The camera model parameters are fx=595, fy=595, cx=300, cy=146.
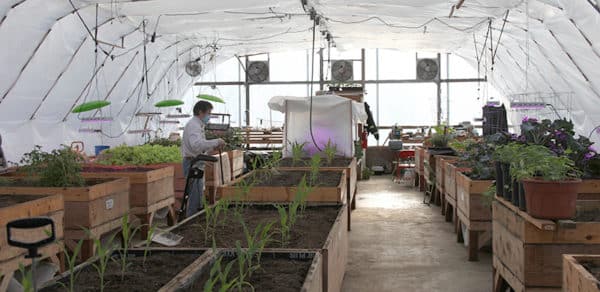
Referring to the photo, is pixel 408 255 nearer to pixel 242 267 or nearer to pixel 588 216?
pixel 588 216

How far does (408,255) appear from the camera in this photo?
576 cm

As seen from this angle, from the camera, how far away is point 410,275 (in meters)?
5.01

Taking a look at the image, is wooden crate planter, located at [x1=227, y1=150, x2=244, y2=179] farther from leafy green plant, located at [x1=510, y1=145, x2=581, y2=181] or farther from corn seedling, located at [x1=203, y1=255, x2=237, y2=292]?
corn seedling, located at [x1=203, y1=255, x2=237, y2=292]

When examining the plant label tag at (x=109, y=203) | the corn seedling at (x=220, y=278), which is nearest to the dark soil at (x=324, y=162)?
the plant label tag at (x=109, y=203)

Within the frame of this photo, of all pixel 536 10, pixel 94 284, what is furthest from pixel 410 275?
pixel 536 10

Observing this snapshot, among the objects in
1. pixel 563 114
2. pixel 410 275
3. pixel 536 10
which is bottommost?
pixel 410 275

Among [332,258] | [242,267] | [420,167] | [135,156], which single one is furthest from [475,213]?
[420,167]

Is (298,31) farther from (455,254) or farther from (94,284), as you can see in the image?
(94,284)

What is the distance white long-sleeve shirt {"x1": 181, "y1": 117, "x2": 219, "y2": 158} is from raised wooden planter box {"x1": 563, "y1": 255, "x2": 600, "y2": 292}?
4.39 meters

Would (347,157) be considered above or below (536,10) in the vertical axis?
below

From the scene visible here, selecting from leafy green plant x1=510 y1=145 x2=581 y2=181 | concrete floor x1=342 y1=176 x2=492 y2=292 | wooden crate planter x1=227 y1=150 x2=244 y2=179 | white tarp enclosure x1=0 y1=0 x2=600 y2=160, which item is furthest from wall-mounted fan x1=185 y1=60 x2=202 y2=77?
leafy green plant x1=510 y1=145 x2=581 y2=181

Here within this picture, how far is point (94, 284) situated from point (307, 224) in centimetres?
166

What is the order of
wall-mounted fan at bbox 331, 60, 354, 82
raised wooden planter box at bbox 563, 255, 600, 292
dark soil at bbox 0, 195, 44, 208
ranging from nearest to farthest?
raised wooden planter box at bbox 563, 255, 600, 292 < dark soil at bbox 0, 195, 44, 208 < wall-mounted fan at bbox 331, 60, 354, 82

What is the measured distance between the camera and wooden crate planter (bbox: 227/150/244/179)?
9109 millimetres
